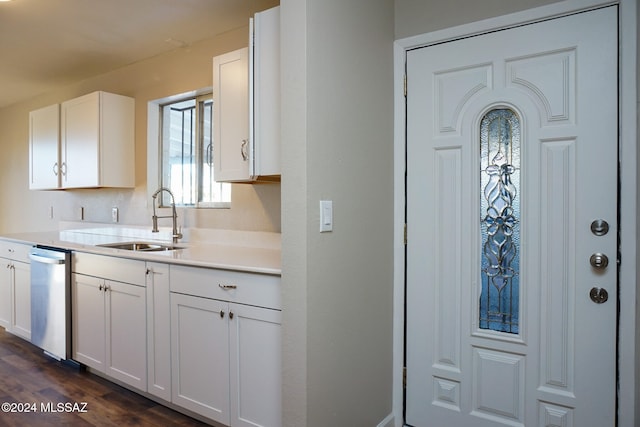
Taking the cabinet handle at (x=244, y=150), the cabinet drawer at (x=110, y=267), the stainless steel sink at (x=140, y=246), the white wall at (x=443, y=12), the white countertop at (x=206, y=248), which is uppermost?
the white wall at (x=443, y=12)

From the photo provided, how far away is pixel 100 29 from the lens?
291 centimetres

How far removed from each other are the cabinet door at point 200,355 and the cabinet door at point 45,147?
8.63 feet

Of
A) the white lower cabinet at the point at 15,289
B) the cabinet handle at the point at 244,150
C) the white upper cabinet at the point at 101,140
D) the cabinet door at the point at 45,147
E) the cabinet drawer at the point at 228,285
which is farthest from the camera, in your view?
the cabinet door at the point at 45,147

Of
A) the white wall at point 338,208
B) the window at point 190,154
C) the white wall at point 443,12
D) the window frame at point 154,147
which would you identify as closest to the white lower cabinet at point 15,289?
the window frame at point 154,147

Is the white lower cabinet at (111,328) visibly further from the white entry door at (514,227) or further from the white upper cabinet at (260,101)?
the white entry door at (514,227)

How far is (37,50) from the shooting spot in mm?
3309

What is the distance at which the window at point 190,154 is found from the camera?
3.20m

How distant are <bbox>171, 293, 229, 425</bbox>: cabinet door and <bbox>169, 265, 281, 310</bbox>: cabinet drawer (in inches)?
1.8

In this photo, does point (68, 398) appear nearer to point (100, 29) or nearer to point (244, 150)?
point (244, 150)

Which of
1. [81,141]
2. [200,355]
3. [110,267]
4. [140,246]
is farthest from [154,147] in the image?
[200,355]

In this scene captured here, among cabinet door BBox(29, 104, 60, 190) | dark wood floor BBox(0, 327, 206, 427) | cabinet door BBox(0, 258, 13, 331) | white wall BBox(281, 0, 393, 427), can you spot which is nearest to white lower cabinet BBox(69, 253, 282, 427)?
dark wood floor BBox(0, 327, 206, 427)

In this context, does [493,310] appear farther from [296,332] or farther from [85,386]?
[85,386]

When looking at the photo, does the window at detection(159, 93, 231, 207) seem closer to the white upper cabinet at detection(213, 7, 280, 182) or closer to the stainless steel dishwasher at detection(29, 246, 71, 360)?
the white upper cabinet at detection(213, 7, 280, 182)

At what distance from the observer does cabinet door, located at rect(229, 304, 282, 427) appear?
5.99ft
